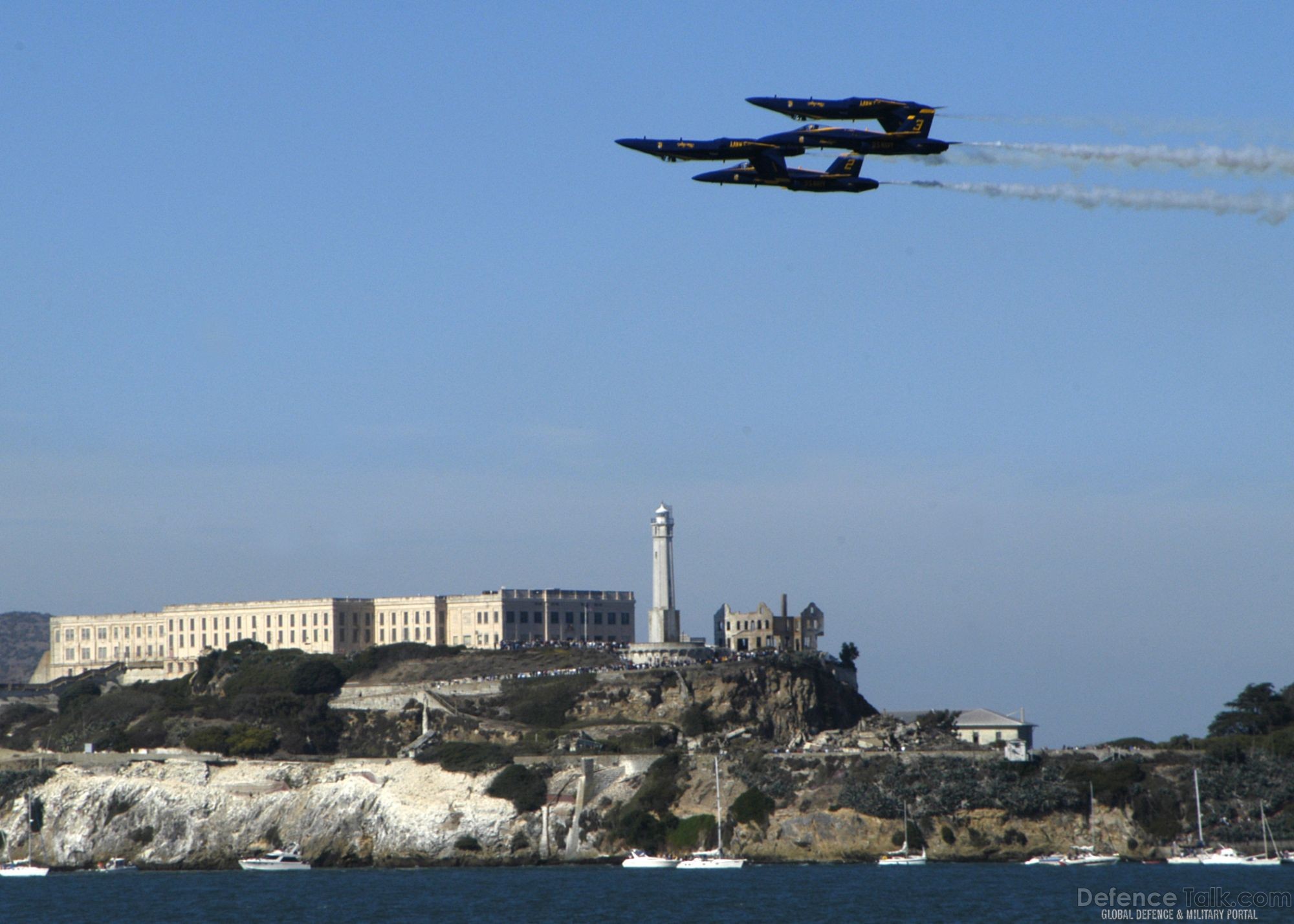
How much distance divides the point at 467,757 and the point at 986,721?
1483 inches

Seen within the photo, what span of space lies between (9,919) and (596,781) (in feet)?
121

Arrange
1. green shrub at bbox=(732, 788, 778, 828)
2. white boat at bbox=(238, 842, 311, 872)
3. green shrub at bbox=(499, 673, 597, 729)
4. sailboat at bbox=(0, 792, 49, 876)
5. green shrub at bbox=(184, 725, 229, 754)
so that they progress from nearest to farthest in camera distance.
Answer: green shrub at bbox=(732, 788, 778, 828) < white boat at bbox=(238, 842, 311, 872) < sailboat at bbox=(0, 792, 49, 876) < green shrub at bbox=(184, 725, 229, 754) < green shrub at bbox=(499, 673, 597, 729)

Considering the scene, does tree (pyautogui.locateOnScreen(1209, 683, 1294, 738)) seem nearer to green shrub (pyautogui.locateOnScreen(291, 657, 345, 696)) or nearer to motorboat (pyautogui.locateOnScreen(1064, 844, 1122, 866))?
motorboat (pyautogui.locateOnScreen(1064, 844, 1122, 866))

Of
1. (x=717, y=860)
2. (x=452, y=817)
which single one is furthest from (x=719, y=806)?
(x=452, y=817)

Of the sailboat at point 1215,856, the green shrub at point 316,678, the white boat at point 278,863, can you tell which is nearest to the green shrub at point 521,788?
the white boat at point 278,863

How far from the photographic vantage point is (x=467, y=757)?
117375mm

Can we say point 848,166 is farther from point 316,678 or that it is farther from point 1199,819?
point 316,678

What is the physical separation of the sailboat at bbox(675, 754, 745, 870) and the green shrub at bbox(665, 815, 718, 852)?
0.42 metres

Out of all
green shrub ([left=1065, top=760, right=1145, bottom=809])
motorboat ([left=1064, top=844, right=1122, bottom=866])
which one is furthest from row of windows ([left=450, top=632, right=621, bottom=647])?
motorboat ([left=1064, top=844, right=1122, bottom=866])

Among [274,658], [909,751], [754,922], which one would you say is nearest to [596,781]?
[909,751]

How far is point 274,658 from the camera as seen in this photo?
151 m

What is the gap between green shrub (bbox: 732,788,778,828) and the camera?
107 meters

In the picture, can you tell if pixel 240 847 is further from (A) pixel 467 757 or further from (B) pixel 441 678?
(B) pixel 441 678

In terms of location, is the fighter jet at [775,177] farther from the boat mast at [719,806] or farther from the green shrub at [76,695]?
the green shrub at [76,695]
